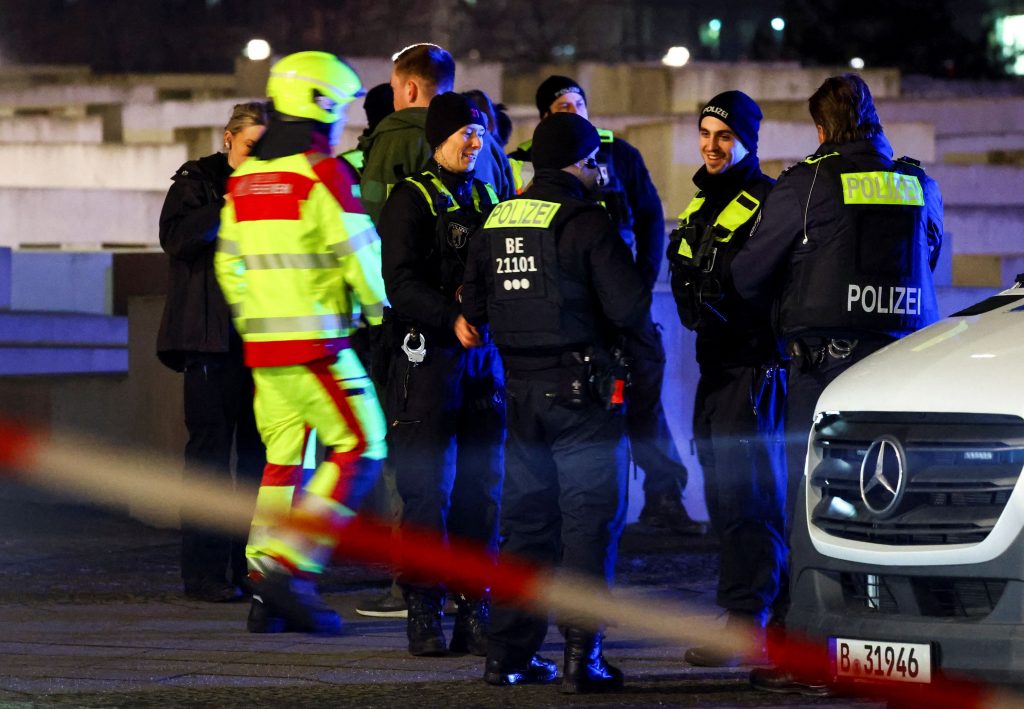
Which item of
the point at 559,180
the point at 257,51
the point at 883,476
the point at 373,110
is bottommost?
the point at 883,476

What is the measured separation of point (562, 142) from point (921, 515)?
79.3 inches

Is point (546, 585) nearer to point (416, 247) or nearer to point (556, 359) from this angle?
Result: point (556, 359)

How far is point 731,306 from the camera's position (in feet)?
22.9

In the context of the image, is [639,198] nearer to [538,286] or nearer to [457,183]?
[457,183]

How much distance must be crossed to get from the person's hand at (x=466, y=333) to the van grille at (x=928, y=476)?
5.72 ft

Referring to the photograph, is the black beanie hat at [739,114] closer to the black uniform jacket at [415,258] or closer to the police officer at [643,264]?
the police officer at [643,264]

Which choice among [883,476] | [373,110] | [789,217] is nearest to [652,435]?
[373,110]

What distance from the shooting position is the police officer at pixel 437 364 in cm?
720

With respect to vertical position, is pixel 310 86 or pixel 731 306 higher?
pixel 310 86

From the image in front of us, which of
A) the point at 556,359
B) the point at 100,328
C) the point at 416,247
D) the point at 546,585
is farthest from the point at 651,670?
the point at 100,328

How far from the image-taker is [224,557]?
8.53m

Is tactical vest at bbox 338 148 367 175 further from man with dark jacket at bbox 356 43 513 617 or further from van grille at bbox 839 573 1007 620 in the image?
van grille at bbox 839 573 1007 620

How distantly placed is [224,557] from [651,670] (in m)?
2.47

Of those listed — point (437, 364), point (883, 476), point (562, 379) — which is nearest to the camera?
point (883, 476)
